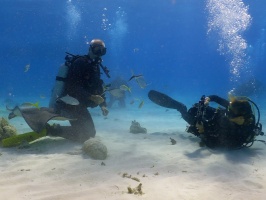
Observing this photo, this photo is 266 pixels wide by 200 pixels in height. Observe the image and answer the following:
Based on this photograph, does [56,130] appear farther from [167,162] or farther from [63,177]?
[167,162]

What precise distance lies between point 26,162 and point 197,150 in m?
4.03

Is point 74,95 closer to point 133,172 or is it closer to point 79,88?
point 79,88

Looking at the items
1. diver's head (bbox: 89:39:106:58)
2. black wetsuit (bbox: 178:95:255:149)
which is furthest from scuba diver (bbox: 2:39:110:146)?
black wetsuit (bbox: 178:95:255:149)

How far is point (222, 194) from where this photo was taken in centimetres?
412

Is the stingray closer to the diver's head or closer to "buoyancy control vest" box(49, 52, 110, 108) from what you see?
"buoyancy control vest" box(49, 52, 110, 108)

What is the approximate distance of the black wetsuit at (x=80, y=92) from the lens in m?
6.95

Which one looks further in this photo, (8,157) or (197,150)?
(197,150)

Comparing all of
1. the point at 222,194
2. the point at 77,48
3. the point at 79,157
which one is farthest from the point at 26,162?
the point at 77,48

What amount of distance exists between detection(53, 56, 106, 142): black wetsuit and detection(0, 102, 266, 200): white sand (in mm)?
348

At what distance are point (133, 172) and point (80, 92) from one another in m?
2.85

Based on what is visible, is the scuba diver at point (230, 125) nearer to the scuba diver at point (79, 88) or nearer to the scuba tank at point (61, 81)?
the scuba diver at point (79, 88)

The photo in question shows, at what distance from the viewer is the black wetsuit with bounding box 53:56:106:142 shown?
695cm

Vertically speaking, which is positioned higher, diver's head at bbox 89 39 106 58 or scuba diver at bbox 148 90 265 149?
diver's head at bbox 89 39 106 58

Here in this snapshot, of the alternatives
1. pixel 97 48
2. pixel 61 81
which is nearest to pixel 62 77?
pixel 61 81
